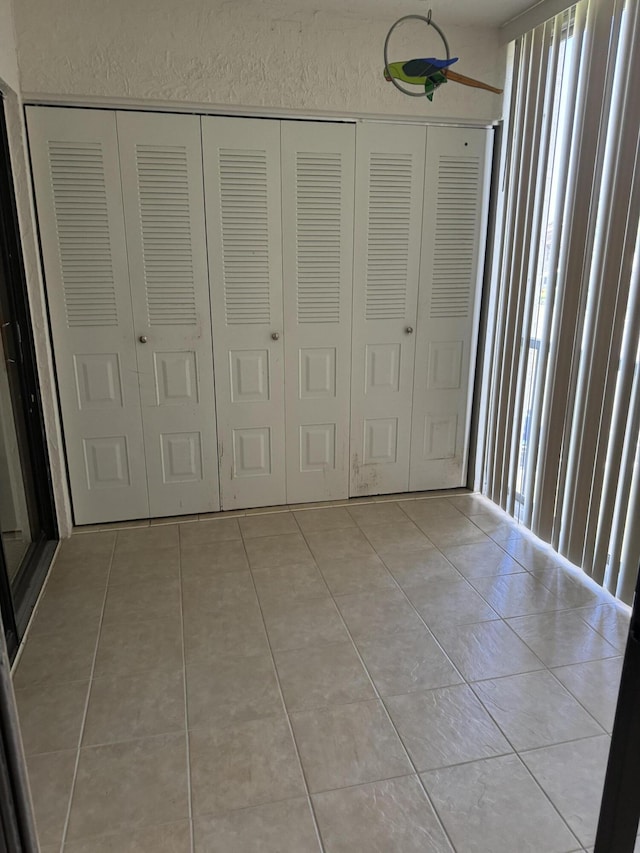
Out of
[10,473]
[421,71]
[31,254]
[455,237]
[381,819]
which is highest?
[421,71]

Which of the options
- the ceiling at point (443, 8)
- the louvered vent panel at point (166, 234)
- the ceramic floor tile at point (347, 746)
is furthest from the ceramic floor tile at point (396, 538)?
the ceiling at point (443, 8)

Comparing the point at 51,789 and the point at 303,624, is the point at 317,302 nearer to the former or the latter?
the point at 303,624

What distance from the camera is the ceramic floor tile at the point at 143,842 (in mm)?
1465

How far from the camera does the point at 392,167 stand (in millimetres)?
3146

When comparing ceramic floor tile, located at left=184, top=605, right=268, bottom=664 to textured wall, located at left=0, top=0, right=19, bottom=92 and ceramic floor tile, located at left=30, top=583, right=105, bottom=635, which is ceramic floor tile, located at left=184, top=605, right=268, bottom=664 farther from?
textured wall, located at left=0, top=0, right=19, bottom=92

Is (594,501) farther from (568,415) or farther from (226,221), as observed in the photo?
(226,221)

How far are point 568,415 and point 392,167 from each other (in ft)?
5.13

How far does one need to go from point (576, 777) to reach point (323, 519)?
184cm

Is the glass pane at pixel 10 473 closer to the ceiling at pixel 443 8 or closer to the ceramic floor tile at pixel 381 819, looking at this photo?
the ceramic floor tile at pixel 381 819

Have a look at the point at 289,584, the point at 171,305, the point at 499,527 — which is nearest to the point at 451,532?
the point at 499,527

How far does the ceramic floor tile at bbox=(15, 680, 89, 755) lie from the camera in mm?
1789

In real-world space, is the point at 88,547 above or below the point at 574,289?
below

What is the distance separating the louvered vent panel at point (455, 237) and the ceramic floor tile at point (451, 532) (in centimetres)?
116

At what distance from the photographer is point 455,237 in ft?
10.9
